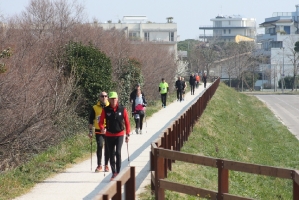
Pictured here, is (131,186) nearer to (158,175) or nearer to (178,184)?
(178,184)

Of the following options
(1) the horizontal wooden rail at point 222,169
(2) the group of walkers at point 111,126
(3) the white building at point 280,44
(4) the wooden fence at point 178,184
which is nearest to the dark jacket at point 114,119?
(2) the group of walkers at point 111,126

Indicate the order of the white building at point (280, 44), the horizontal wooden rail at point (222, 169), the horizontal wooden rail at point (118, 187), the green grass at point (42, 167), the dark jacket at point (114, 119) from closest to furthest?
1. the horizontal wooden rail at point (118, 187)
2. the horizontal wooden rail at point (222, 169)
3. the green grass at point (42, 167)
4. the dark jacket at point (114, 119)
5. the white building at point (280, 44)

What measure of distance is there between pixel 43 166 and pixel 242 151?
33.1ft

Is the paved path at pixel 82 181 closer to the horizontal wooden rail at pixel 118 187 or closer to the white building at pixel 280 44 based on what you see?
the horizontal wooden rail at pixel 118 187

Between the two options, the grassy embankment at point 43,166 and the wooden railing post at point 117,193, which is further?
the grassy embankment at point 43,166

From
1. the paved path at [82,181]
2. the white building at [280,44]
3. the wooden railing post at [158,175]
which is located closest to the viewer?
the wooden railing post at [158,175]

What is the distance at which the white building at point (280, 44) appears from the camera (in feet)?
362

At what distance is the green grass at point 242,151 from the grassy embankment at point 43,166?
2427 mm

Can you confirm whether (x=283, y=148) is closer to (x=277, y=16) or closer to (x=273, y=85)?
A: (x=273, y=85)

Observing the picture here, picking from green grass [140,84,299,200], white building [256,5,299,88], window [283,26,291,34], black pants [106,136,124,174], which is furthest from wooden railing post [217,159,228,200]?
window [283,26,291,34]

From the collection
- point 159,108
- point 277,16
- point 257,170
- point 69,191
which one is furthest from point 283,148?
point 277,16

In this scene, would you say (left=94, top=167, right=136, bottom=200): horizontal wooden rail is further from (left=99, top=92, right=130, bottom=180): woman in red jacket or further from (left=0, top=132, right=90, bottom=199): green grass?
(left=99, top=92, right=130, bottom=180): woman in red jacket

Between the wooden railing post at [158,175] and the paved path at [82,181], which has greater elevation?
the wooden railing post at [158,175]

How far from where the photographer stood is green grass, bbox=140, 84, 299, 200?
14.8 metres
